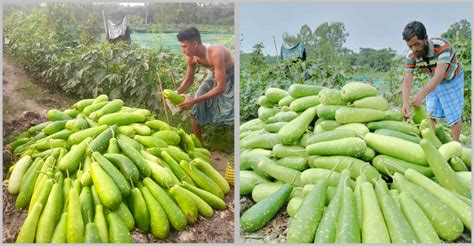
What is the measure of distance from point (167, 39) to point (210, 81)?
0.39m

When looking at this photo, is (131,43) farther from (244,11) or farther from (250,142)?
(250,142)

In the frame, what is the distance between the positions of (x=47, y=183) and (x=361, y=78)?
6.97ft

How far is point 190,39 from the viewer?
3.12m

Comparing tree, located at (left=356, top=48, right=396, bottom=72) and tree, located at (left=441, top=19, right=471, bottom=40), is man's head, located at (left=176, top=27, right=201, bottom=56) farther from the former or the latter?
tree, located at (left=441, top=19, right=471, bottom=40)

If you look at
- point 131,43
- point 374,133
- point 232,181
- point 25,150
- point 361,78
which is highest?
point 131,43

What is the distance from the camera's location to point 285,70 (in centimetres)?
349

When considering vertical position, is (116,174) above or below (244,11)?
below

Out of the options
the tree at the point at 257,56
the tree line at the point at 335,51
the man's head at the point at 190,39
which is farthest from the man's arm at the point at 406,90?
the man's head at the point at 190,39

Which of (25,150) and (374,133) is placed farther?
(25,150)

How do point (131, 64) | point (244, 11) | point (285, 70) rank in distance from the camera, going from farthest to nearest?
point (285, 70)
point (131, 64)
point (244, 11)

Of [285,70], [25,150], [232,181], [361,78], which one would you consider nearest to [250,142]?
[232,181]

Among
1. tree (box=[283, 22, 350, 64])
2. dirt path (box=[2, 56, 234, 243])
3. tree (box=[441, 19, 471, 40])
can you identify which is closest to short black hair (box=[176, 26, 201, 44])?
tree (box=[283, 22, 350, 64])

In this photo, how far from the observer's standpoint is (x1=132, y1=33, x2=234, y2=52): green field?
3094mm

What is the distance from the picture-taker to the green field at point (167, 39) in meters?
3.09
